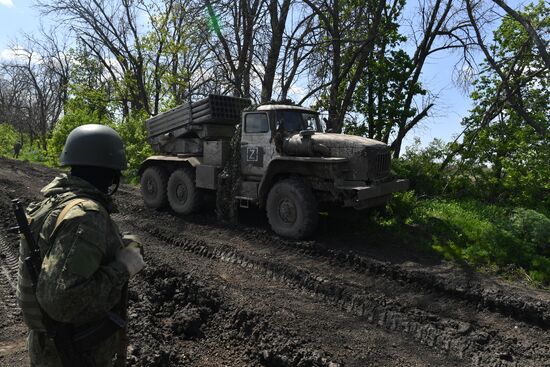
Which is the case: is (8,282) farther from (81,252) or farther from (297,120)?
(297,120)

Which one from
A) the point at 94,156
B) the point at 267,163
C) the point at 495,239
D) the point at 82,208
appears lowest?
the point at 495,239

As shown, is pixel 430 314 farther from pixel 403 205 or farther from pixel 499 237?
pixel 403 205

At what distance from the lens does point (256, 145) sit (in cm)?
804

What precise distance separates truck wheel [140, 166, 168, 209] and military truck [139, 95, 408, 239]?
0.02 m

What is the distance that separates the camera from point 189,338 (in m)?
4.08

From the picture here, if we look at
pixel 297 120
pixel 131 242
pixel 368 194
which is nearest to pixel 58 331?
pixel 131 242

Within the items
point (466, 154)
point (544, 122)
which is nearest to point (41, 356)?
point (466, 154)

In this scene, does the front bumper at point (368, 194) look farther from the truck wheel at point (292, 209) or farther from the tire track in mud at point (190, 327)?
the tire track in mud at point (190, 327)

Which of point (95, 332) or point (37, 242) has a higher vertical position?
point (37, 242)

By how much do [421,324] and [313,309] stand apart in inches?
43.7

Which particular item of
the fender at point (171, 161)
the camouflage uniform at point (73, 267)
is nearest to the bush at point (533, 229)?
the fender at point (171, 161)

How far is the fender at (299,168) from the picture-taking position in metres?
6.93

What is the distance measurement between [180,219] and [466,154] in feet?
22.6

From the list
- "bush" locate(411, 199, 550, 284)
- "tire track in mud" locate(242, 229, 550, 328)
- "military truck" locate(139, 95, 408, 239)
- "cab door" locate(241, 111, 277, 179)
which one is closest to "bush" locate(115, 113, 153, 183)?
"military truck" locate(139, 95, 408, 239)
